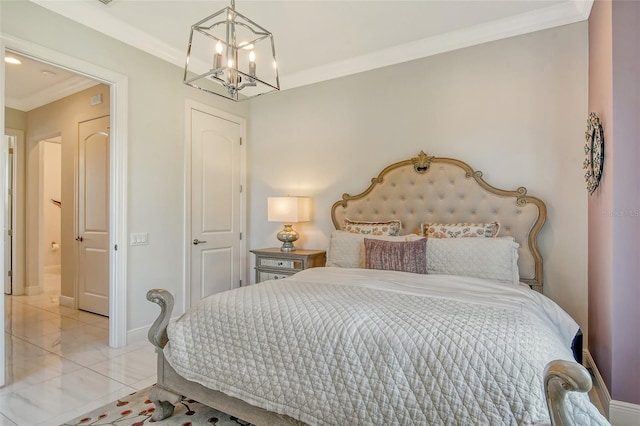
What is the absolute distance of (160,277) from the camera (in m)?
3.52

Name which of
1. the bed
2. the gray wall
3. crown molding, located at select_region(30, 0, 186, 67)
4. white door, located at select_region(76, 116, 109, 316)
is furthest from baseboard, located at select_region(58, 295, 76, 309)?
the bed

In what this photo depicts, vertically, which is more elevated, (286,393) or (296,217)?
(296,217)

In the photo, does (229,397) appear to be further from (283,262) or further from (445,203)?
(445,203)

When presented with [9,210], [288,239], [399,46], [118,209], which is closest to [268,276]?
[288,239]

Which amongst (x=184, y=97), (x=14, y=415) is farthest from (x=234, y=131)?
(x=14, y=415)

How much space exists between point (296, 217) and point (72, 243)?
2952mm

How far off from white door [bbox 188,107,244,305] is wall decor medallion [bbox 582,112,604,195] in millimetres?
3428

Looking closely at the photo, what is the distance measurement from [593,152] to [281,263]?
2.76 metres

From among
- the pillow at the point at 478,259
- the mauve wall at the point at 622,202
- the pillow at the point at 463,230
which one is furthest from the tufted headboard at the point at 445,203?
the mauve wall at the point at 622,202

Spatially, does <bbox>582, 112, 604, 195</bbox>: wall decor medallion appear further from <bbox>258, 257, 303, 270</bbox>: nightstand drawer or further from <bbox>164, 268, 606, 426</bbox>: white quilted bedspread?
<bbox>258, 257, 303, 270</bbox>: nightstand drawer

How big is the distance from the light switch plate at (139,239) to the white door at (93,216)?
1121mm

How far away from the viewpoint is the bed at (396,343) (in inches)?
48.2

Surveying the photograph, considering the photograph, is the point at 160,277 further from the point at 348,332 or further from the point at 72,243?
the point at 348,332

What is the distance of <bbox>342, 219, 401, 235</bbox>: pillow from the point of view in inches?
131
